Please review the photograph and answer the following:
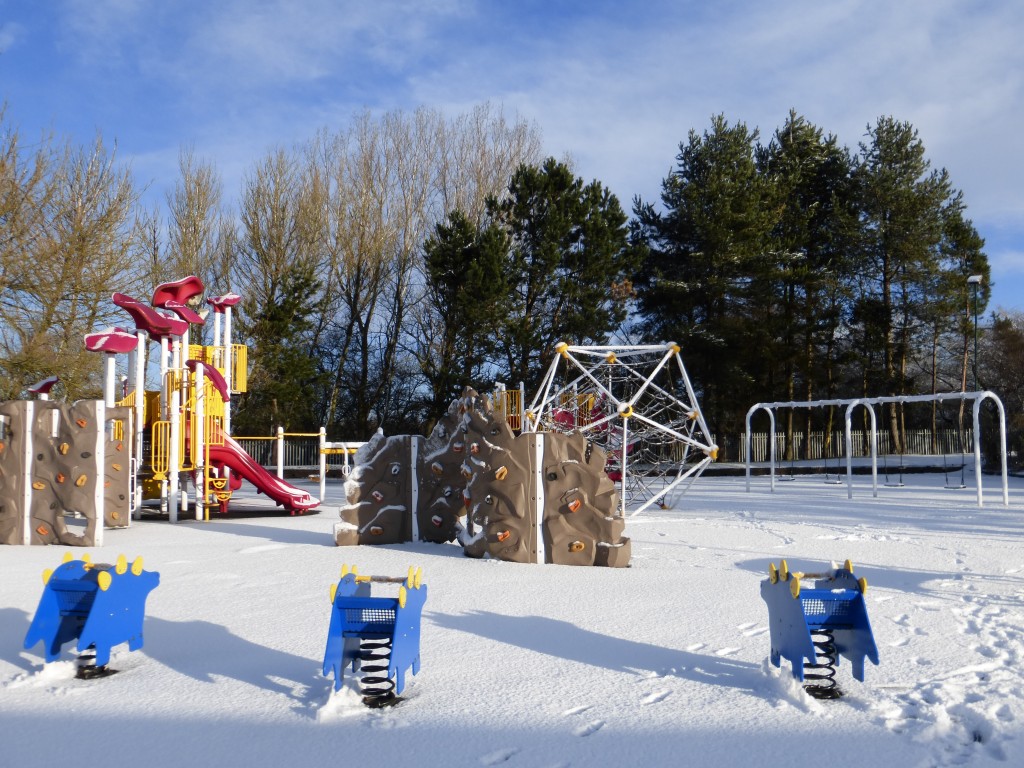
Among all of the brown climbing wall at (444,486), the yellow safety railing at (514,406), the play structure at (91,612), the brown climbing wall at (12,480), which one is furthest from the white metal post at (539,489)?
the yellow safety railing at (514,406)

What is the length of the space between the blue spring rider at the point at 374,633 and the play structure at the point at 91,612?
4.71 ft

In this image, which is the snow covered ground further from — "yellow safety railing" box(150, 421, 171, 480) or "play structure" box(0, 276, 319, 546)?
"yellow safety railing" box(150, 421, 171, 480)

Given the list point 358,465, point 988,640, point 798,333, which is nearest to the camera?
point 988,640

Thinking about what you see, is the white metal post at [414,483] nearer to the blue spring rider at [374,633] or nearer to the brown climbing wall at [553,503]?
the brown climbing wall at [553,503]

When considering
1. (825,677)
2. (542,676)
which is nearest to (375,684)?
(542,676)

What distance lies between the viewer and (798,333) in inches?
1409

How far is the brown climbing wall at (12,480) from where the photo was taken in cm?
1098

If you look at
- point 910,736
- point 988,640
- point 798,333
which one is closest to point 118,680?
point 910,736

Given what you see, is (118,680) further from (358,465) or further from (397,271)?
(397,271)

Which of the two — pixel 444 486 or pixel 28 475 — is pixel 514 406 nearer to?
pixel 444 486

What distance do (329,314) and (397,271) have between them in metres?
3.51

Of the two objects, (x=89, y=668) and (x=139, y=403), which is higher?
(x=139, y=403)

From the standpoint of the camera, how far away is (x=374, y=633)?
4691 mm

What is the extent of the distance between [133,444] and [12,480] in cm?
→ 393
